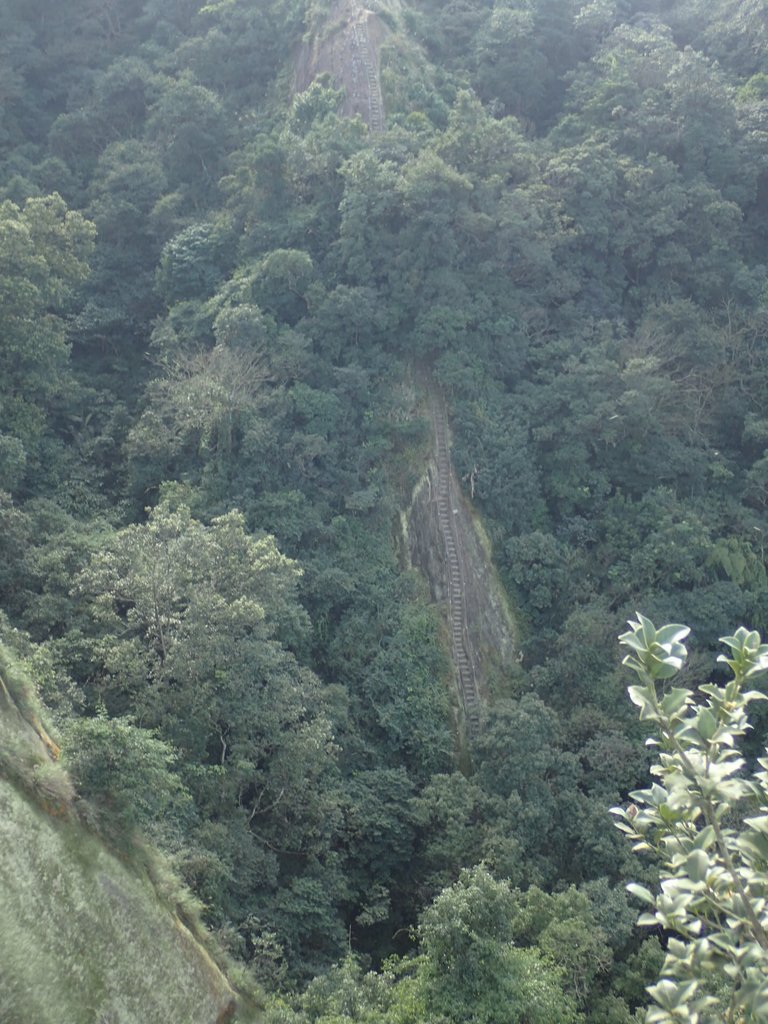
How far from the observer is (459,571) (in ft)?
74.7

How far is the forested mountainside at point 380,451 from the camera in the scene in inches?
586

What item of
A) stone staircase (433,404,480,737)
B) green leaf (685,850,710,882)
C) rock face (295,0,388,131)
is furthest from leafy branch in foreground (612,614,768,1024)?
rock face (295,0,388,131)

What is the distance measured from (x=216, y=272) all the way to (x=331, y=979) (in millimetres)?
19152

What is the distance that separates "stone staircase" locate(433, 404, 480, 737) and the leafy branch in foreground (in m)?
16.2

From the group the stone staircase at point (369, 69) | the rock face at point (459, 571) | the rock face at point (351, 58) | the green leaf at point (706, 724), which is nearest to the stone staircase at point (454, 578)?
the rock face at point (459, 571)

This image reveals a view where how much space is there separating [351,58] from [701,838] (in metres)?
31.4

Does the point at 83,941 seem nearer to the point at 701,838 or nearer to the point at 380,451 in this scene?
the point at 701,838

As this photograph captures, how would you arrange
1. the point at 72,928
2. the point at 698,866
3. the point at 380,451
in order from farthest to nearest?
the point at 380,451 → the point at 72,928 → the point at 698,866

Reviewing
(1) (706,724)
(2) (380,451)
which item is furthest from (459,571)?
(1) (706,724)

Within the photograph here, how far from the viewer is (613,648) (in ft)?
68.8

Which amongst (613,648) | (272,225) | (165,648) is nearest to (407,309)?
(272,225)

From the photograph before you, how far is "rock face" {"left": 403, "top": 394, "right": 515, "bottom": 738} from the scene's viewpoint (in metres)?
22.0

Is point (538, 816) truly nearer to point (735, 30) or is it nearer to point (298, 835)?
point (298, 835)

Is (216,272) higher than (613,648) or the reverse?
higher
